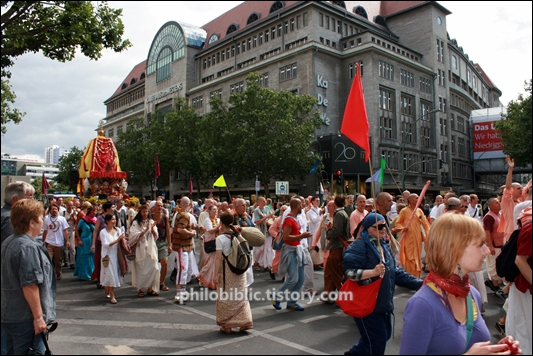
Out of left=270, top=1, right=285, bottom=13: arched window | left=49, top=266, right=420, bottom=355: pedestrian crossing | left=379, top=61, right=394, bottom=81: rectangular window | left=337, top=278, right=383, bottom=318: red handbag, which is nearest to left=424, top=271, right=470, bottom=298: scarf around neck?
left=337, top=278, right=383, bottom=318: red handbag

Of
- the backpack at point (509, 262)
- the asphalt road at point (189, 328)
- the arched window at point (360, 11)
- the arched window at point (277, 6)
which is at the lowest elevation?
the asphalt road at point (189, 328)

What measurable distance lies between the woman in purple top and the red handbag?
1649mm

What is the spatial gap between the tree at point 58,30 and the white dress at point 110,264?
558 centimetres

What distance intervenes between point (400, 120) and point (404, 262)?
43.9 meters

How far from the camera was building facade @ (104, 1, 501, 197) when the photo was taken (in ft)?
153

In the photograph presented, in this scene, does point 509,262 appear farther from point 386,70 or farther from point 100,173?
point 386,70

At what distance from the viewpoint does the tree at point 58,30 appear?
10.6m

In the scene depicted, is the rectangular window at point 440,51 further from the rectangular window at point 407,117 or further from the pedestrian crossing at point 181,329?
the pedestrian crossing at point 181,329

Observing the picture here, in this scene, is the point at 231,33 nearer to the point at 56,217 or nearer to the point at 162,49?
the point at 162,49

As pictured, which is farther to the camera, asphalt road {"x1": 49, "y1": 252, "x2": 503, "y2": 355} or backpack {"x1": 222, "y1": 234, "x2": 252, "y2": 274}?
backpack {"x1": 222, "y1": 234, "x2": 252, "y2": 274}

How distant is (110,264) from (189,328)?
2.78 metres

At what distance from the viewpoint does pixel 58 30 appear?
11.1 meters

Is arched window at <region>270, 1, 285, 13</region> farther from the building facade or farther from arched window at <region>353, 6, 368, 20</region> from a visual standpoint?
arched window at <region>353, 6, 368, 20</region>

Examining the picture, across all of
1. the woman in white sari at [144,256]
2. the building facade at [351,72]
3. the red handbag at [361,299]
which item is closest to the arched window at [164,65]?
the building facade at [351,72]
